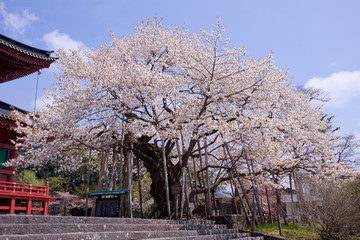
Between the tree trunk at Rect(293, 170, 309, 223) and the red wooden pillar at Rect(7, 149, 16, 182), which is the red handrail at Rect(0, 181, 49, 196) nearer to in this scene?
the red wooden pillar at Rect(7, 149, 16, 182)

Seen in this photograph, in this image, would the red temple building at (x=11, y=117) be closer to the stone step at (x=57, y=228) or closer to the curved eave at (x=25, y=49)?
the curved eave at (x=25, y=49)

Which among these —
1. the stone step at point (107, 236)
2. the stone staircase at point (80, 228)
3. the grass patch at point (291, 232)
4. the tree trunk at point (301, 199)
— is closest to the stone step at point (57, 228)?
the stone staircase at point (80, 228)


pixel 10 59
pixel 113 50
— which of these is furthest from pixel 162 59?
pixel 10 59

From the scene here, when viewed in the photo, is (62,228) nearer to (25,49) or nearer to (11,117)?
(11,117)

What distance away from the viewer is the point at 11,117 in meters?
11.4

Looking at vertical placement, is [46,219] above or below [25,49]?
below

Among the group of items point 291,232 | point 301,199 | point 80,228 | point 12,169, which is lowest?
point 291,232

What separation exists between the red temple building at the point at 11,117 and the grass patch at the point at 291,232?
841cm

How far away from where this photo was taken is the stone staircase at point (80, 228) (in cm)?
493

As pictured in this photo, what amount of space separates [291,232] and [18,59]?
44.8 ft

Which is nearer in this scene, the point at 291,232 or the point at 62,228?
the point at 62,228

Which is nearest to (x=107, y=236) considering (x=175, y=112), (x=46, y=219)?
(x=46, y=219)

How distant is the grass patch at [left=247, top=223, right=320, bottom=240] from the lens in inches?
432

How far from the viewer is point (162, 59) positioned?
14.5m
